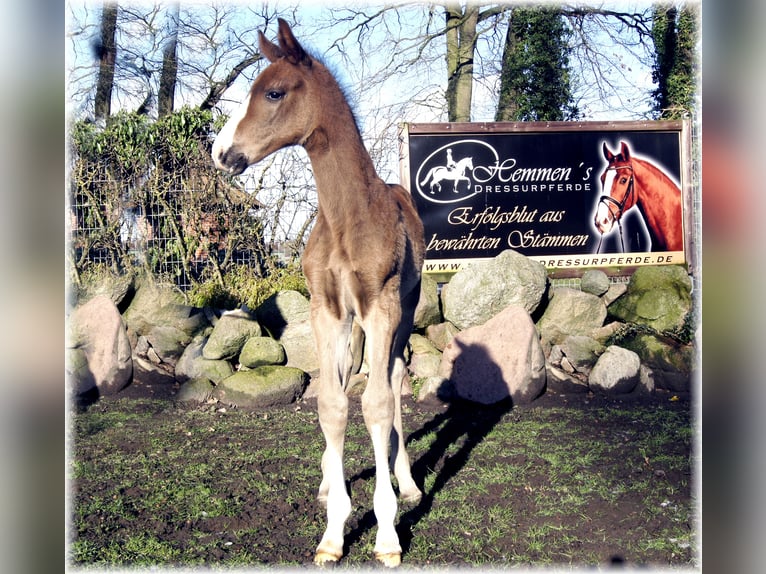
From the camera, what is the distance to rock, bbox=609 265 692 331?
32.3 feet

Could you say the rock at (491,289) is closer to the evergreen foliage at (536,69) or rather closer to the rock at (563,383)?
the rock at (563,383)

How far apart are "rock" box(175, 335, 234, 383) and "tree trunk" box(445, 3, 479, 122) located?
5.74 m

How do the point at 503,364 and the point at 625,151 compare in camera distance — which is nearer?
the point at 503,364

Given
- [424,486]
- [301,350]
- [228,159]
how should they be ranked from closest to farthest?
1. [228,159]
2. [424,486]
3. [301,350]

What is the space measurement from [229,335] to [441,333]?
114 inches

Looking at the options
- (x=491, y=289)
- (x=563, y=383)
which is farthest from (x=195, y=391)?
(x=563, y=383)

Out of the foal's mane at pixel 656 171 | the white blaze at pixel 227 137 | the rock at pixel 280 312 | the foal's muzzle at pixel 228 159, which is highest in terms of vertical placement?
the foal's mane at pixel 656 171

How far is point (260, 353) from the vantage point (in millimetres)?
9047

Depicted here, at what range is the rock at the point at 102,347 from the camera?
874cm

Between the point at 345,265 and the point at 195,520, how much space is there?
2.09 meters

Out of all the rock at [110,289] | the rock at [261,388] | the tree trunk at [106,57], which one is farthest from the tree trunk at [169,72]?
the rock at [261,388]

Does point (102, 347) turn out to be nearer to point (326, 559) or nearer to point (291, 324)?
point (291, 324)

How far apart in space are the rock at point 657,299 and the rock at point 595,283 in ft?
0.99

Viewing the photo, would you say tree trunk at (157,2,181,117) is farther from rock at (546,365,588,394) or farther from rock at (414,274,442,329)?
rock at (546,365,588,394)
